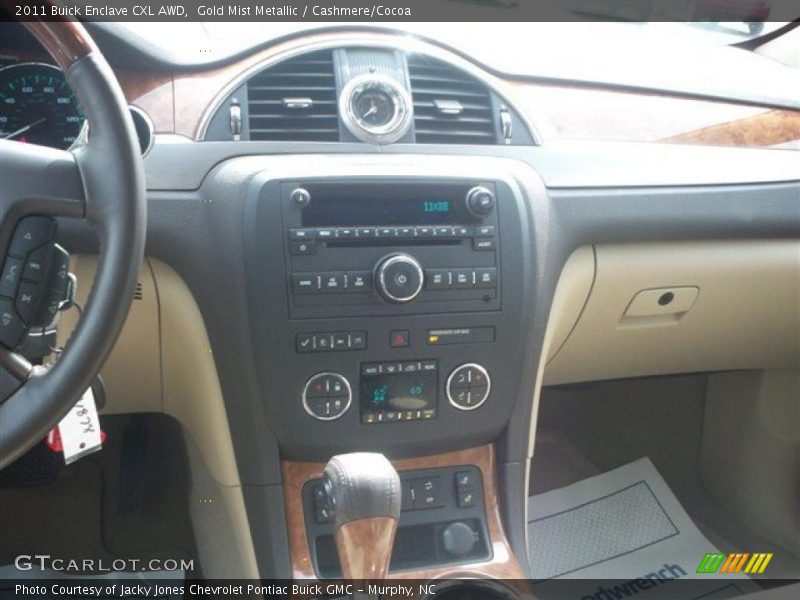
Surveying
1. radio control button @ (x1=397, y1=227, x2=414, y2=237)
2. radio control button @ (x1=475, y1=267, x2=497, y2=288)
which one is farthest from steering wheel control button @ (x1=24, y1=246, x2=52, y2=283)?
radio control button @ (x1=475, y1=267, x2=497, y2=288)

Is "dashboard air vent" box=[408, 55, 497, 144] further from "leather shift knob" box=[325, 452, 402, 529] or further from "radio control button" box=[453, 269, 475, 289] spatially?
"leather shift knob" box=[325, 452, 402, 529]

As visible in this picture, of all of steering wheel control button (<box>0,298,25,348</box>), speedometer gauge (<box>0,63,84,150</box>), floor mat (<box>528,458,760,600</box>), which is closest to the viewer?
steering wheel control button (<box>0,298,25,348</box>)

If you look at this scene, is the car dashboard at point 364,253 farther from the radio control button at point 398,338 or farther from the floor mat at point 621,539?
the floor mat at point 621,539

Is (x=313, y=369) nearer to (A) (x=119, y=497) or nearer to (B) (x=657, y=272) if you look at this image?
(B) (x=657, y=272)

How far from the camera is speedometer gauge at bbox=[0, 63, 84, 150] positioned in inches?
48.6

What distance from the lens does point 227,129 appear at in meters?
1.34

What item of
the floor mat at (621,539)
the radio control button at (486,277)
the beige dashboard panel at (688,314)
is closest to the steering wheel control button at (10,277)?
the radio control button at (486,277)

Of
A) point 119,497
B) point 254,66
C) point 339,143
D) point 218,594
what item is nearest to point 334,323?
point 339,143

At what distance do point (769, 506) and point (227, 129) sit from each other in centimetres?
145

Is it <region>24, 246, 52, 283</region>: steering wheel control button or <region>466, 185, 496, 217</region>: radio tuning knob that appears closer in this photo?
<region>24, 246, 52, 283</region>: steering wheel control button

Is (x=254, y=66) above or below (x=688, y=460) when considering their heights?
above

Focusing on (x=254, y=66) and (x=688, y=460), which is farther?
(x=688, y=460)

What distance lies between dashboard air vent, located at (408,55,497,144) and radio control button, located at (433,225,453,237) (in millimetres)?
154

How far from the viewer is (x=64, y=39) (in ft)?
3.02
